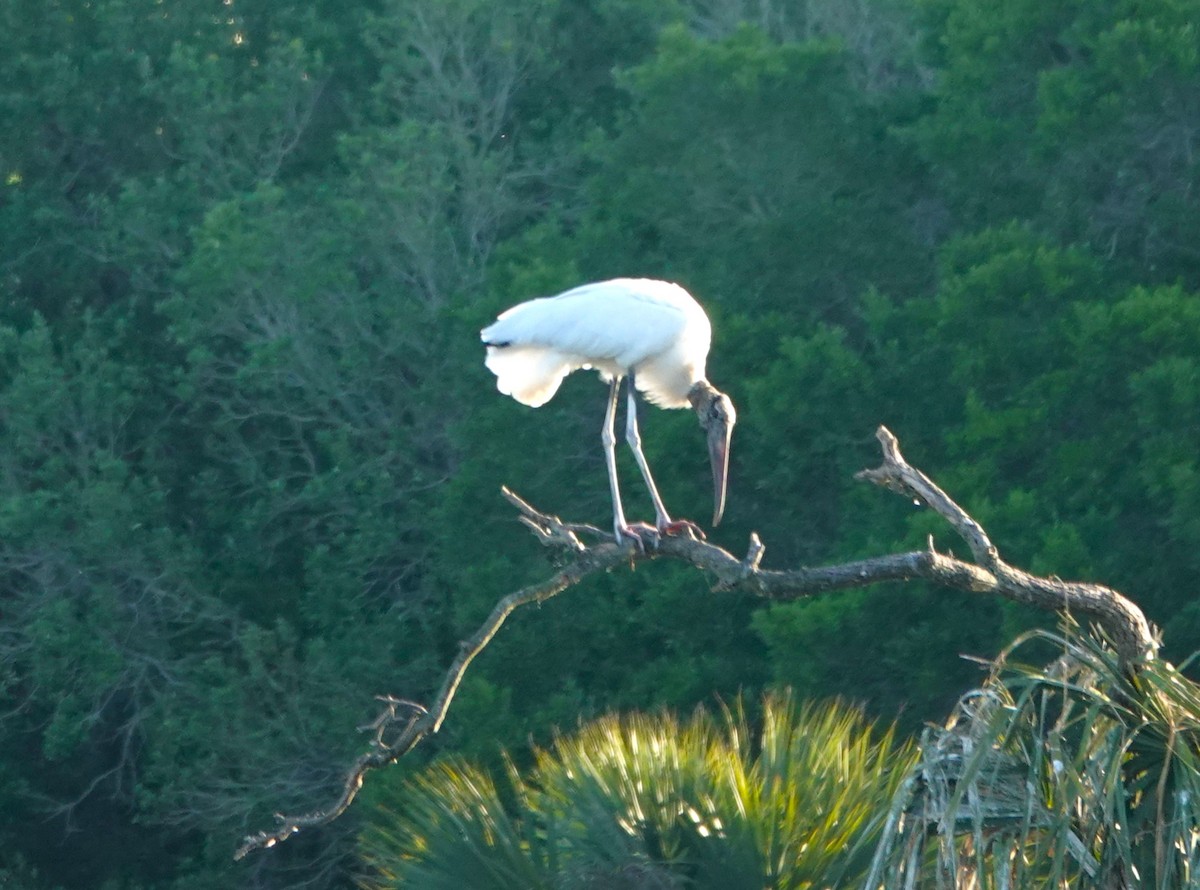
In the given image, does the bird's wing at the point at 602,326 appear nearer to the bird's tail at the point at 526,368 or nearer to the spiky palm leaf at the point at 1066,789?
the bird's tail at the point at 526,368


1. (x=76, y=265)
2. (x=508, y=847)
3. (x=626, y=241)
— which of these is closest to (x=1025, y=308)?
(x=626, y=241)

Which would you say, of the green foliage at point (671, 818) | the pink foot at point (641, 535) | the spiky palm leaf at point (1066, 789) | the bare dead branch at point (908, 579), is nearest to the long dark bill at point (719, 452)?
the pink foot at point (641, 535)

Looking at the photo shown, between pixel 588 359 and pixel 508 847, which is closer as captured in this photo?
pixel 508 847

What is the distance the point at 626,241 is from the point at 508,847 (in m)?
6.20

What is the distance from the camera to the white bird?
6.66m

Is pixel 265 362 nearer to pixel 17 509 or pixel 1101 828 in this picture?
pixel 17 509

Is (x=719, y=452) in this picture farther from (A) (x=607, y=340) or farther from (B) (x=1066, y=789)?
(B) (x=1066, y=789)

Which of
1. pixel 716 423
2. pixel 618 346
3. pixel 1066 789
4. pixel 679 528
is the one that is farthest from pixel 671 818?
pixel 1066 789

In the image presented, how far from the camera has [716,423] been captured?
6570 millimetres

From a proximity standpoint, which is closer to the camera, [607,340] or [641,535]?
[641,535]

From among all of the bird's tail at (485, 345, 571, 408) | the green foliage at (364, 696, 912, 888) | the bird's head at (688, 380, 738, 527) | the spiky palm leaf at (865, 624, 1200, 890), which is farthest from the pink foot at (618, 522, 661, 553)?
the spiky palm leaf at (865, 624, 1200, 890)

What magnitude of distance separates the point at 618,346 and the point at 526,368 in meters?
0.37

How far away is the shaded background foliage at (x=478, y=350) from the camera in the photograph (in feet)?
30.5

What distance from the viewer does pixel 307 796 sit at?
11406 mm
